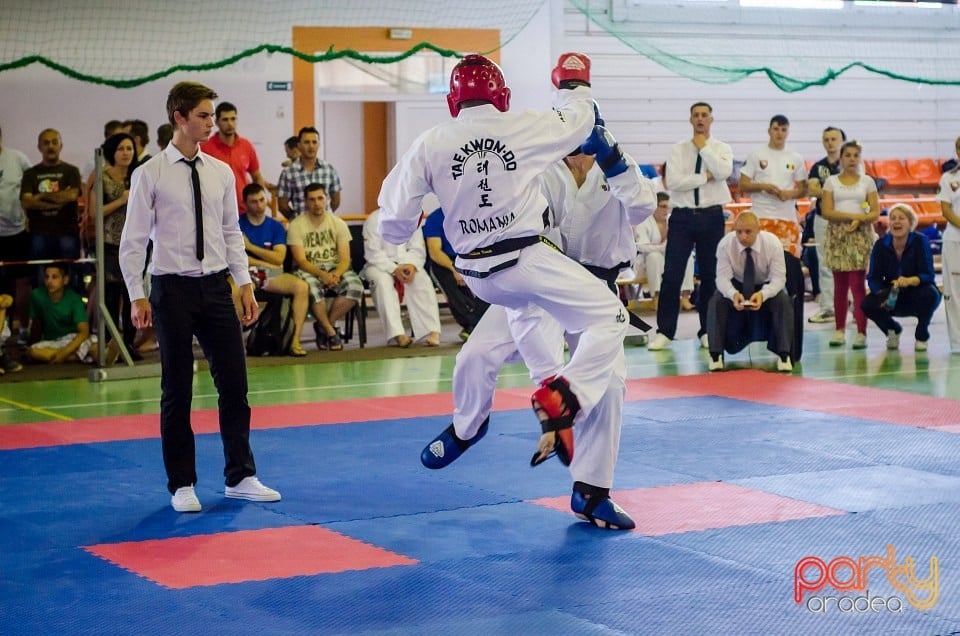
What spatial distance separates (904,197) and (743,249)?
32.7 feet

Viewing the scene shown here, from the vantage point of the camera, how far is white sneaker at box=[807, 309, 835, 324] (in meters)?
13.8

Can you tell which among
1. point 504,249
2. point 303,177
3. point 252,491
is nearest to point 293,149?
point 303,177

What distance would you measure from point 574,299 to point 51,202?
26.2ft

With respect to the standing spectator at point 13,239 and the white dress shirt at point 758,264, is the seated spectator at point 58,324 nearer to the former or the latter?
the standing spectator at point 13,239

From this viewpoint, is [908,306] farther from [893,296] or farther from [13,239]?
[13,239]

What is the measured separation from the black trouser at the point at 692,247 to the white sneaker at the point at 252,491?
5967 millimetres

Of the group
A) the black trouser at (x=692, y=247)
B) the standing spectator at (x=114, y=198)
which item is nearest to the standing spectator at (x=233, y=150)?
the standing spectator at (x=114, y=198)

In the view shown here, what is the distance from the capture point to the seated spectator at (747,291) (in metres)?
10.2

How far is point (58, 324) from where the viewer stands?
453 inches

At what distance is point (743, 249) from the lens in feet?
34.0

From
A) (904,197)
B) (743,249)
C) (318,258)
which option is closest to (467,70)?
(743,249)

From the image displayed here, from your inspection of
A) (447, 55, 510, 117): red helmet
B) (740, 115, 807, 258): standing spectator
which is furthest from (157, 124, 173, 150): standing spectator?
(447, 55, 510, 117): red helmet

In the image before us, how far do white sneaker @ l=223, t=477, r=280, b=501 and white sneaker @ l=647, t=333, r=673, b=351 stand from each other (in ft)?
20.1

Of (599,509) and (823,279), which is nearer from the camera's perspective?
(599,509)
